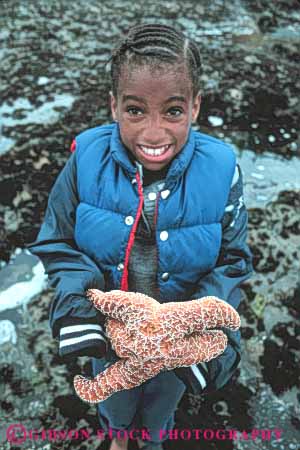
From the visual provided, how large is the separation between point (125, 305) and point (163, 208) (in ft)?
1.67

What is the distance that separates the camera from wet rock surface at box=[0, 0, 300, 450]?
3.55 m

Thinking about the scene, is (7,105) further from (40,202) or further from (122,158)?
(122,158)

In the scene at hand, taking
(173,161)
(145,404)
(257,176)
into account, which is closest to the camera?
(173,161)

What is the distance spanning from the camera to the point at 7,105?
6051mm

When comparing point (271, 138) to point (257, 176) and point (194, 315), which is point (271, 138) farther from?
point (194, 315)

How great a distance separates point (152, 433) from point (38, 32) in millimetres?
6093

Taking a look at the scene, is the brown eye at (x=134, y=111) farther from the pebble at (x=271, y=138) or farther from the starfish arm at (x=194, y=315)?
the pebble at (x=271, y=138)

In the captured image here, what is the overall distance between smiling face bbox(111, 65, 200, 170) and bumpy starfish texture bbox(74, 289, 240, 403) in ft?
2.03

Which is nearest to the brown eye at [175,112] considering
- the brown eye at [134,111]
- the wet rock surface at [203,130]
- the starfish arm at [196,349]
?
the brown eye at [134,111]

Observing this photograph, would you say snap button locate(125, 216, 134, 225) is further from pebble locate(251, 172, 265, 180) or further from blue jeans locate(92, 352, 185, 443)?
pebble locate(251, 172, 265, 180)

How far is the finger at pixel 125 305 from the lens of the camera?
2053 millimetres

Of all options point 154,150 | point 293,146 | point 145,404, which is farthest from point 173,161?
→ point 293,146

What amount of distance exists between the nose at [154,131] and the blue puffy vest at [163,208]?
177 mm

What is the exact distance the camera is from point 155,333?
2043 millimetres
